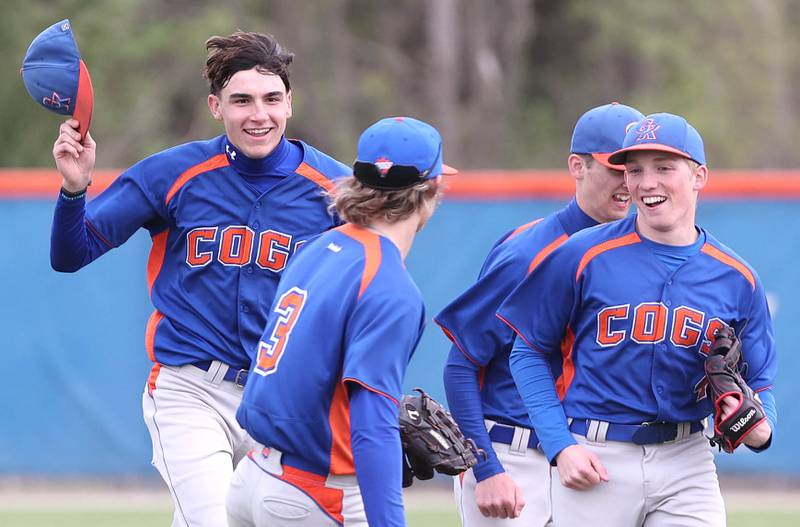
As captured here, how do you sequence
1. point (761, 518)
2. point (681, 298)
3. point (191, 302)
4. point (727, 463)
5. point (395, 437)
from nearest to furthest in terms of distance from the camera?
point (395, 437) < point (681, 298) < point (191, 302) < point (761, 518) < point (727, 463)

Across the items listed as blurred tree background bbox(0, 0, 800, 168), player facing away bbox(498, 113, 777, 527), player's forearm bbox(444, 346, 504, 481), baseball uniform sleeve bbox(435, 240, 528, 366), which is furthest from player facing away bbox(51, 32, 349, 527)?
blurred tree background bbox(0, 0, 800, 168)

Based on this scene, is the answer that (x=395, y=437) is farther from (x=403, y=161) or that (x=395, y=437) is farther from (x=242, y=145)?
(x=242, y=145)

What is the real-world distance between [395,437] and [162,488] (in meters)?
6.62

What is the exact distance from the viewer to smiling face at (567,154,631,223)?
481cm

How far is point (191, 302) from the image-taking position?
4.89m

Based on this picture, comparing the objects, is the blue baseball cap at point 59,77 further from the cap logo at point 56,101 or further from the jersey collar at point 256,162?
the jersey collar at point 256,162

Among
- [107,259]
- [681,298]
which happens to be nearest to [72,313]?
[107,259]

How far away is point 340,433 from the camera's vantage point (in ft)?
11.8

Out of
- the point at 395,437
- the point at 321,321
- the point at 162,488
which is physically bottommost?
the point at 162,488

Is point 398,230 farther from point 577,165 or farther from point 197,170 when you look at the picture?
point 197,170

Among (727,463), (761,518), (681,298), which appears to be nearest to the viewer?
(681,298)

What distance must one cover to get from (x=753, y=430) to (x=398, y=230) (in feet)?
4.45

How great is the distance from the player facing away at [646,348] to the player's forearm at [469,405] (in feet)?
1.10

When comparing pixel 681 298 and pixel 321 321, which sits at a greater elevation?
pixel 681 298
